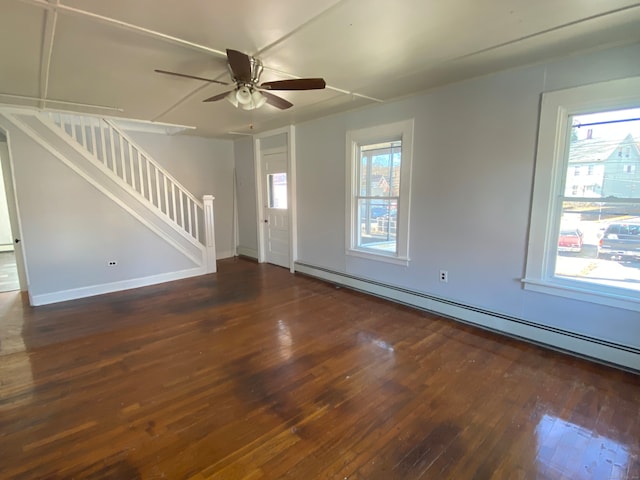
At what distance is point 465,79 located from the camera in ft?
10.2

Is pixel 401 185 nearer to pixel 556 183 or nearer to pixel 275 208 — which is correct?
pixel 556 183

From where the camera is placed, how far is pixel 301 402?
2.14 meters

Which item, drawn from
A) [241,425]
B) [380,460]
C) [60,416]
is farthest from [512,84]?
[60,416]

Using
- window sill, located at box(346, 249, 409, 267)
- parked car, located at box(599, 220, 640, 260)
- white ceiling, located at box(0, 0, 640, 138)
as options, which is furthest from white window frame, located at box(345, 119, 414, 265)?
parked car, located at box(599, 220, 640, 260)

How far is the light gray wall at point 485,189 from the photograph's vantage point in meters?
2.60

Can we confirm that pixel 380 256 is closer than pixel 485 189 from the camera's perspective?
No

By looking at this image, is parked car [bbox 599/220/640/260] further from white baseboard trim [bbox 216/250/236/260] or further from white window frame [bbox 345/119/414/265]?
white baseboard trim [bbox 216/250/236/260]

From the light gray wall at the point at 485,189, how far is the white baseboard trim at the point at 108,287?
3.23 m

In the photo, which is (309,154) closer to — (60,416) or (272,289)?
(272,289)

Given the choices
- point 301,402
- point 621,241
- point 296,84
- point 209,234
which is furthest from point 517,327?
point 209,234

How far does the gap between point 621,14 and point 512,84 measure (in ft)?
3.04

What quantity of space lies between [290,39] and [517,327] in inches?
128

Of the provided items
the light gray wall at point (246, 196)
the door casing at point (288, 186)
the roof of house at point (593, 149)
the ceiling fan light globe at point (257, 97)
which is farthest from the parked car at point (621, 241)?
the light gray wall at point (246, 196)

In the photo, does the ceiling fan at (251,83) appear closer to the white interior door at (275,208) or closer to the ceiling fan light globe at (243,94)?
the ceiling fan light globe at (243,94)
